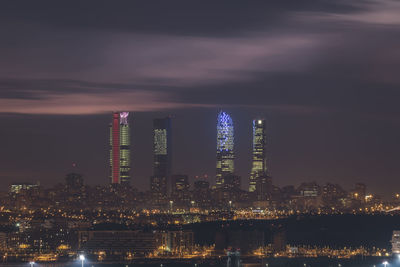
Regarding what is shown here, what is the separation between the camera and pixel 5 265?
125 m

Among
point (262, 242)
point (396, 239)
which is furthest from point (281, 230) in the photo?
point (396, 239)

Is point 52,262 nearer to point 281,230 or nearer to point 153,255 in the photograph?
point 153,255

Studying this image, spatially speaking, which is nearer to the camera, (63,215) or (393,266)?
(393,266)

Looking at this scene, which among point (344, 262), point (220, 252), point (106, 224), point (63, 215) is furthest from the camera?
point (63, 215)

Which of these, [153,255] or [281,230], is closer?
[153,255]

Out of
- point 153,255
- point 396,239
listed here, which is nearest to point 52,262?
point 153,255

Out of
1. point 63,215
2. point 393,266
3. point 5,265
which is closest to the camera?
point 393,266

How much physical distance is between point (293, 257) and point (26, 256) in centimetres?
3327

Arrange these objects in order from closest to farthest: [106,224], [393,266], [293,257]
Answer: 1. [393,266]
2. [293,257]
3. [106,224]

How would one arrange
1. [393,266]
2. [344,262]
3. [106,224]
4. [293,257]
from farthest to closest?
[106,224] → [293,257] → [344,262] → [393,266]

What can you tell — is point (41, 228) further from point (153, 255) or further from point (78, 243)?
point (153, 255)

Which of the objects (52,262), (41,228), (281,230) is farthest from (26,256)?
(281,230)

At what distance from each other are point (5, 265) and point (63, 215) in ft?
210

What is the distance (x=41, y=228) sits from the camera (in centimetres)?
16288
